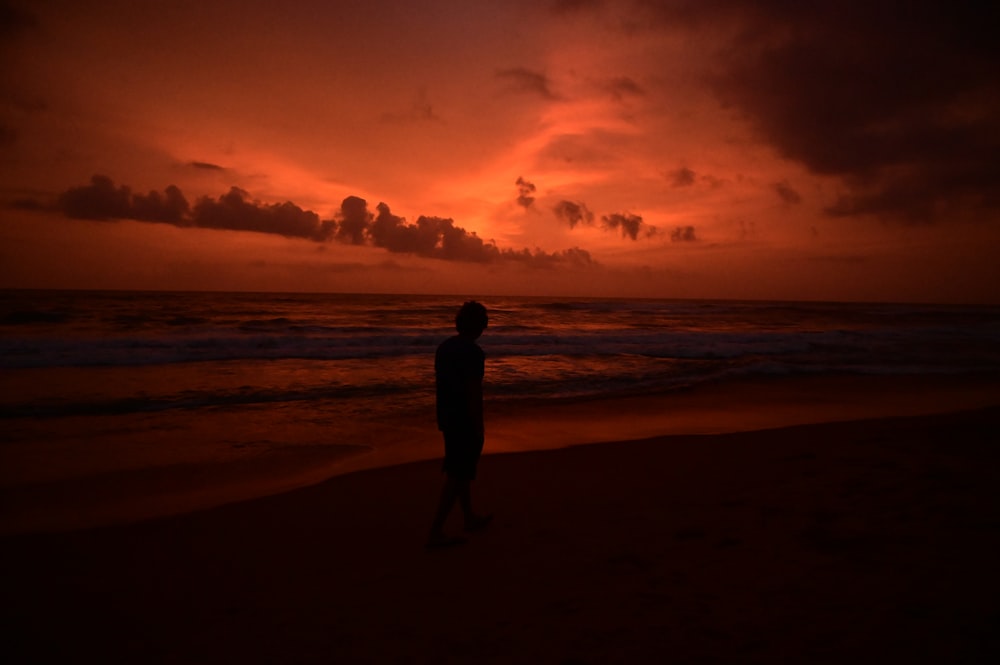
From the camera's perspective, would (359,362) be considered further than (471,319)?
Yes

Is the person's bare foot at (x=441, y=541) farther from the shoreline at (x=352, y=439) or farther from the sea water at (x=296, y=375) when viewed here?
the sea water at (x=296, y=375)

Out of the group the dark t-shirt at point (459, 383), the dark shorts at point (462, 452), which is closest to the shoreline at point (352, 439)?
the dark shorts at point (462, 452)

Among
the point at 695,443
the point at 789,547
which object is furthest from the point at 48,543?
Result: the point at 695,443

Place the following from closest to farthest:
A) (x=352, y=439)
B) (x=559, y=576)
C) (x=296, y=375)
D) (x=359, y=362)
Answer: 1. (x=559, y=576)
2. (x=352, y=439)
3. (x=296, y=375)
4. (x=359, y=362)

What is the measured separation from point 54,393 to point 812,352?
2318 cm

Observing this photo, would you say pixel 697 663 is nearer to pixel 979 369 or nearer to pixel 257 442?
pixel 257 442

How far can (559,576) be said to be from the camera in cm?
385

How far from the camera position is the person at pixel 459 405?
4477mm

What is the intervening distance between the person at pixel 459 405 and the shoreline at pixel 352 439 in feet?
7.96

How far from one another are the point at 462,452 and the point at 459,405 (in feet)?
1.25

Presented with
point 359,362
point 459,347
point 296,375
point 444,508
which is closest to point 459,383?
point 459,347

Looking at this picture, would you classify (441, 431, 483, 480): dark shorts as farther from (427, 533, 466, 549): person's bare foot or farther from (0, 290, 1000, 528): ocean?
(0, 290, 1000, 528): ocean

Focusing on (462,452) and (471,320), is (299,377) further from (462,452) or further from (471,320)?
(471,320)

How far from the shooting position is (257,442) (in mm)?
8133
